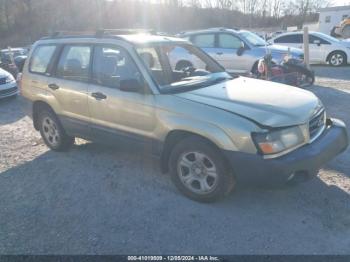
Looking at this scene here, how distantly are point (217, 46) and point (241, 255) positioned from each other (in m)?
9.23

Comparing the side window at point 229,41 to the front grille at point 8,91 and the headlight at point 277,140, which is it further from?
the headlight at point 277,140

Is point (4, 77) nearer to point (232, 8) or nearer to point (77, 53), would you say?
point (77, 53)

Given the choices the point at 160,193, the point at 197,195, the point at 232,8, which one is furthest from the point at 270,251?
the point at 232,8

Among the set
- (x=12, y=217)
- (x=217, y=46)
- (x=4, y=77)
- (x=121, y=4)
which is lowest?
(x=12, y=217)

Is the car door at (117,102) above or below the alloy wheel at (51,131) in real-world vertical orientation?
above

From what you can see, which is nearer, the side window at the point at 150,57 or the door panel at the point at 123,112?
the door panel at the point at 123,112

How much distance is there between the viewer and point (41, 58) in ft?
17.7

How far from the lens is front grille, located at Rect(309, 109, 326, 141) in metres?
3.65

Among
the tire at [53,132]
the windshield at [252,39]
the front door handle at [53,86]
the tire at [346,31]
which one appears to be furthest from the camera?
the tire at [346,31]

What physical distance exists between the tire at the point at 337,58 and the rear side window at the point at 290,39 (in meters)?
1.43

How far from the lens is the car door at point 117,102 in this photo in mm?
4008

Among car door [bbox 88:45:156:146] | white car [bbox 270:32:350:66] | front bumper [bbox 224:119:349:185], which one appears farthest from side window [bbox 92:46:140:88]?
white car [bbox 270:32:350:66]

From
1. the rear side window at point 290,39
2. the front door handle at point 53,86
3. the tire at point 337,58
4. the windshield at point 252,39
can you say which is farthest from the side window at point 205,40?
the front door handle at point 53,86

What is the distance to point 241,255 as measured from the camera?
9.80 ft
